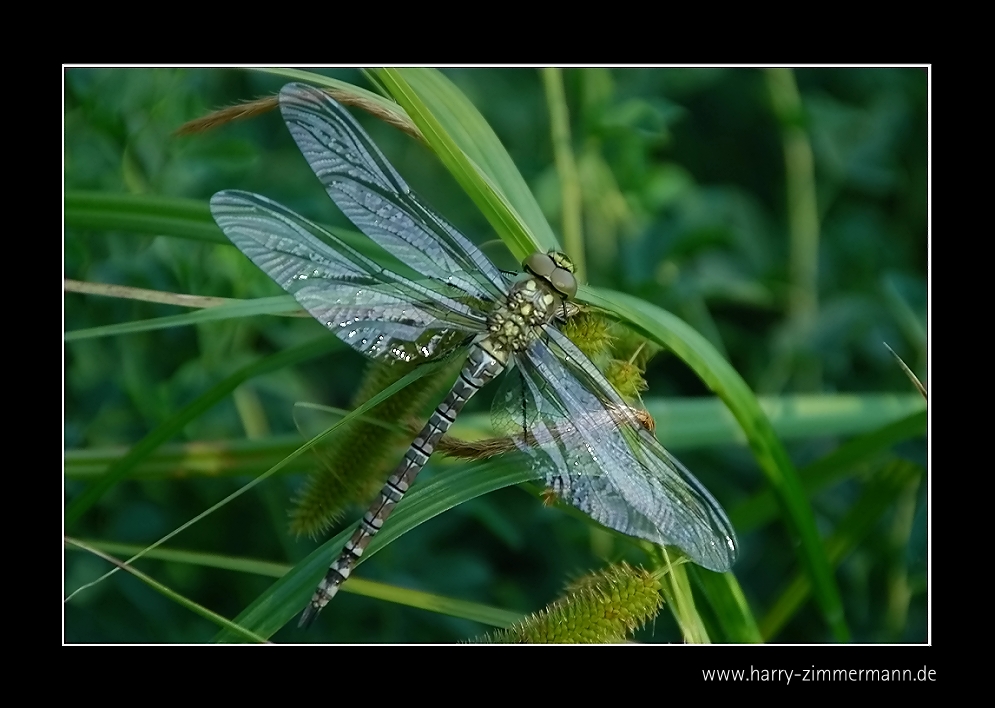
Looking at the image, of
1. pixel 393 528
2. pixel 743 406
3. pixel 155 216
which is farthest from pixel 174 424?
pixel 743 406

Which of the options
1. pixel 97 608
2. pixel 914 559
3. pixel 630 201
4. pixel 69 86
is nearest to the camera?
pixel 914 559

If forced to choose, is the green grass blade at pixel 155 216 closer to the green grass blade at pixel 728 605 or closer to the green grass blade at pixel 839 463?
the green grass blade at pixel 728 605

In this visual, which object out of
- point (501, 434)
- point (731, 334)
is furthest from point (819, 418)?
point (501, 434)

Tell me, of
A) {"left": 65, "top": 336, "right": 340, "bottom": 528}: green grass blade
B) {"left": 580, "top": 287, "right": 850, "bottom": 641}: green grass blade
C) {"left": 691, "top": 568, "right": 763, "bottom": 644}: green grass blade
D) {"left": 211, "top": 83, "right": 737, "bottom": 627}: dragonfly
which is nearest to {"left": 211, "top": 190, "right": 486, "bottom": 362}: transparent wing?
{"left": 211, "top": 83, "right": 737, "bottom": 627}: dragonfly

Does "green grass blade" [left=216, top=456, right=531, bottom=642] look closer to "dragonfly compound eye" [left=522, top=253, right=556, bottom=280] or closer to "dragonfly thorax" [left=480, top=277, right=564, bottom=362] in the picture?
"dragonfly thorax" [left=480, top=277, right=564, bottom=362]

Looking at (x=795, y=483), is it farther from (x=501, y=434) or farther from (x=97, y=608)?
(x=97, y=608)

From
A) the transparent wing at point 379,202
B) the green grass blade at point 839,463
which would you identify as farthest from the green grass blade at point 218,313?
the green grass blade at point 839,463
